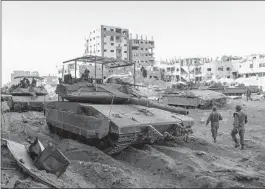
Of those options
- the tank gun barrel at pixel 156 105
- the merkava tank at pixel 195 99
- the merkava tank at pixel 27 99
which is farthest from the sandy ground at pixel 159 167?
the merkava tank at pixel 195 99

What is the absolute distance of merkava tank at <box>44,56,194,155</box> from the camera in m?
7.01

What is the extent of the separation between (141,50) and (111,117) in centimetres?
6992

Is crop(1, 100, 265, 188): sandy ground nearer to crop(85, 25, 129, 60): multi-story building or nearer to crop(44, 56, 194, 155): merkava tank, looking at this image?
crop(44, 56, 194, 155): merkava tank

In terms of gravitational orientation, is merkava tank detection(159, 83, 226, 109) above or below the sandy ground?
above

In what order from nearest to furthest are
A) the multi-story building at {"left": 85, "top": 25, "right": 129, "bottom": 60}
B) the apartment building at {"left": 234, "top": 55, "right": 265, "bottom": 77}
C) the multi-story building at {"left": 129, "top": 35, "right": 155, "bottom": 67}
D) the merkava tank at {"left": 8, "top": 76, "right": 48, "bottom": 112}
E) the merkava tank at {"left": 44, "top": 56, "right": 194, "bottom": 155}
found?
the merkava tank at {"left": 44, "top": 56, "right": 194, "bottom": 155}, the merkava tank at {"left": 8, "top": 76, "right": 48, "bottom": 112}, the apartment building at {"left": 234, "top": 55, "right": 265, "bottom": 77}, the multi-story building at {"left": 85, "top": 25, "right": 129, "bottom": 60}, the multi-story building at {"left": 129, "top": 35, "right": 155, "bottom": 67}

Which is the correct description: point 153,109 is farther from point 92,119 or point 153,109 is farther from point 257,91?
point 257,91

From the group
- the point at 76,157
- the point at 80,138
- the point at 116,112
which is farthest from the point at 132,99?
the point at 76,157

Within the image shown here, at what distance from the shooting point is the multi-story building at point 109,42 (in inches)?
2667

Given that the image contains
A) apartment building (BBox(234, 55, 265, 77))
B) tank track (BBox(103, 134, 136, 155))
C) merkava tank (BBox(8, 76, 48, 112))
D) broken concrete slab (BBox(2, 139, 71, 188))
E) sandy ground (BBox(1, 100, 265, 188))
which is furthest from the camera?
apartment building (BBox(234, 55, 265, 77))

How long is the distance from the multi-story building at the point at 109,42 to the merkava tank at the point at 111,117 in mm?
58537

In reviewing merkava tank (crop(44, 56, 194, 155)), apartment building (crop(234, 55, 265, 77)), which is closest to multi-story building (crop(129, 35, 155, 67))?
apartment building (crop(234, 55, 265, 77))

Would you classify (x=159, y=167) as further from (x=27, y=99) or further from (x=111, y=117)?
(x=27, y=99)

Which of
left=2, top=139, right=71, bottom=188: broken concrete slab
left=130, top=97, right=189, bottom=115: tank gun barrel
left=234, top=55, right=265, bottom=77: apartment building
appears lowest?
left=2, top=139, right=71, bottom=188: broken concrete slab

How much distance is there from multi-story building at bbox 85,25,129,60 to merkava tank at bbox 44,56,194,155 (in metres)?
58.5
